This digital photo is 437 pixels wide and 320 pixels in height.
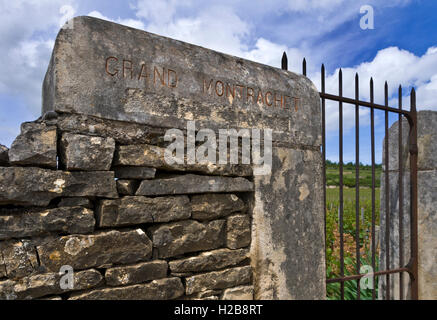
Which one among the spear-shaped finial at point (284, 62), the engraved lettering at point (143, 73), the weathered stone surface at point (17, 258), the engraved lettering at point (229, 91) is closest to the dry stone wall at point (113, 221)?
the weathered stone surface at point (17, 258)

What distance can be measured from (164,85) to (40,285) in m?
1.12

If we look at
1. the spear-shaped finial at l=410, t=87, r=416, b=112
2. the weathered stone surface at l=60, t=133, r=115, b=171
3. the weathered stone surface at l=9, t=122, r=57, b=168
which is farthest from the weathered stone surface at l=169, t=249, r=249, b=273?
the spear-shaped finial at l=410, t=87, r=416, b=112

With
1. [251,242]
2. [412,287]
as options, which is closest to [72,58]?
[251,242]

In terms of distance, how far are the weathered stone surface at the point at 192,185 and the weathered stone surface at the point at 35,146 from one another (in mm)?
439

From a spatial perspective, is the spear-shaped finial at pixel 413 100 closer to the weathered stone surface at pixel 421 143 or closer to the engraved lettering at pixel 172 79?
the weathered stone surface at pixel 421 143

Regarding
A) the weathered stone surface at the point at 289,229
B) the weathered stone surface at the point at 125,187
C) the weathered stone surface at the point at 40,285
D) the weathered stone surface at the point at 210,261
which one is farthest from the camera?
the weathered stone surface at the point at 289,229

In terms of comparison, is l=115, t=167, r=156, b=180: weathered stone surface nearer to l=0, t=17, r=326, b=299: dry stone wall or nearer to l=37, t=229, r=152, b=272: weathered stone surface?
l=0, t=17, r=326, b=299: dry stone wall

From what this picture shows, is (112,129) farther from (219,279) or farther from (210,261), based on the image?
(219,279)

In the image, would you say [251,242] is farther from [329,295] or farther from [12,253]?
[329,295]

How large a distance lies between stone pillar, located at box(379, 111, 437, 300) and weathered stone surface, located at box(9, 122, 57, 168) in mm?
2992

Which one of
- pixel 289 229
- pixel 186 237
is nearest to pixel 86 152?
pixel 186 237

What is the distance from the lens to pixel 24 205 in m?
1.38

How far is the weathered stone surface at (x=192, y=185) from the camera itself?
1619 mm

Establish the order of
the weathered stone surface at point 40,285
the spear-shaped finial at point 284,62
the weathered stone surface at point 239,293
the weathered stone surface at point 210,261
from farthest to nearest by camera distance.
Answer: the spear-shaped finial at point 284,62 → the weathered stone surface at point 239,293 → the weathered stone surface at point 210,261 → the weathered stone surface at point 40,285
